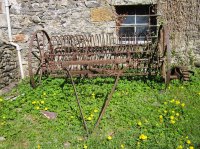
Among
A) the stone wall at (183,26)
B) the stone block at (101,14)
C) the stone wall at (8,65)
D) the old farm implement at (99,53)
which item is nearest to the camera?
the old farm implement at (99,53)

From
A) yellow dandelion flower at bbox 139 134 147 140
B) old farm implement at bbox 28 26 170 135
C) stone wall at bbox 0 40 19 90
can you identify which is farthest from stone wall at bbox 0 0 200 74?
yellow dandelion flower at bbox 139 134 147 140

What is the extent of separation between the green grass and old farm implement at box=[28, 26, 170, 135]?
9.2 inches

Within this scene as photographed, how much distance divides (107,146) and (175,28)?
2905 mm

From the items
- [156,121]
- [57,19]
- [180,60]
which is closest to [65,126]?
[156,121]

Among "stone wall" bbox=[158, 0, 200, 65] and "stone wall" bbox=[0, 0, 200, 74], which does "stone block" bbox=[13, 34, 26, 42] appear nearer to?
"stone wall" bbox=[0, 0, 200, 74]

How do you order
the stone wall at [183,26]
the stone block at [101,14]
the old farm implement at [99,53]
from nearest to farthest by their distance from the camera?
the old farm implement at [99,53] < the stone wall at [183,26] < the stone block at [101,14]

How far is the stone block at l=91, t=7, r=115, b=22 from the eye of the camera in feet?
16.9

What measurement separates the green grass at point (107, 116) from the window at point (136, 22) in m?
1.09

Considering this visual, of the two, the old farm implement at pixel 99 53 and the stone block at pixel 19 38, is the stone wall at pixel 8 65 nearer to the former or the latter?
the stone block at pixel 19 38

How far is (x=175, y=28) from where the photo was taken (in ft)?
16.9

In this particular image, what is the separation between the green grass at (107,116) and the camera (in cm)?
331

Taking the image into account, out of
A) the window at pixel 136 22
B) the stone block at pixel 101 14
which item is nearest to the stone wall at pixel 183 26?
the window at pixel 136 22

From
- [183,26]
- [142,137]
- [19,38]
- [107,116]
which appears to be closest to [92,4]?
[19,38]

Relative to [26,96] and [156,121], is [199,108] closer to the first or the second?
[156,121]
